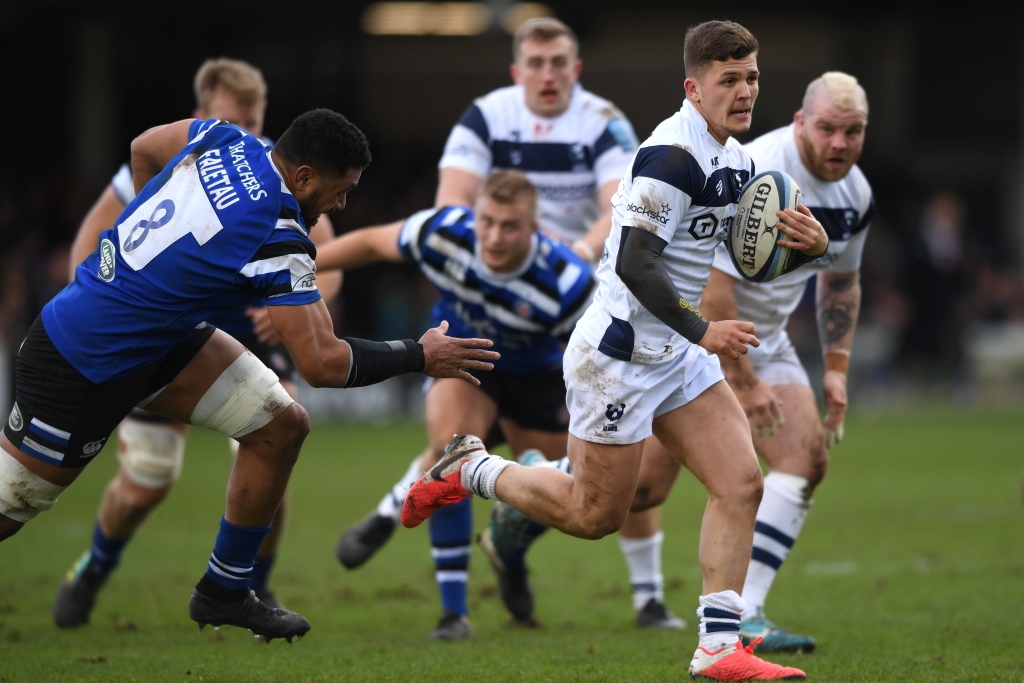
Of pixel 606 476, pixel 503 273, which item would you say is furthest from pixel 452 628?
pixel 503 273

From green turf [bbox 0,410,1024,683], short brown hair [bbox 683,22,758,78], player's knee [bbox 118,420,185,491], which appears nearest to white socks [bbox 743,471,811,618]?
green turf [bbox 0,410,1024,683]

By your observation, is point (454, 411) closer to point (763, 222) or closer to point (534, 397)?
point (534, 397)

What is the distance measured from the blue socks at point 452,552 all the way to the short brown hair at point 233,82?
2.39 m

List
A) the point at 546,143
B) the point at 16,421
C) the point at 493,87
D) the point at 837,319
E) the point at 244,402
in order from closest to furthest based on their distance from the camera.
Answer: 1. the point at 16,421
2. the point at 244,402
3. the point at 837,319
4. the point at 546,143
5. the point at 493,87

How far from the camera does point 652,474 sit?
582cm

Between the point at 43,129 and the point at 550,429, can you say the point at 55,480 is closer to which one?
the point at 550,429


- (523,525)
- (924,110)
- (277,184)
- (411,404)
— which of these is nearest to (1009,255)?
(924,110)

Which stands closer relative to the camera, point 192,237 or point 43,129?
point 192,237

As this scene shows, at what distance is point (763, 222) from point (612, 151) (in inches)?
94.3

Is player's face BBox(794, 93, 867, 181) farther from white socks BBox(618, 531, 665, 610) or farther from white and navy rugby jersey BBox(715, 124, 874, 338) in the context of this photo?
white socks BBox(618, 531, 665, 610)

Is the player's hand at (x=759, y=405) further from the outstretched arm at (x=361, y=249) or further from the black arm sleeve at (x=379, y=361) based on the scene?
the outstretched arm at (x=361, y=249)

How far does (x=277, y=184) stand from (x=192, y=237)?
37cm

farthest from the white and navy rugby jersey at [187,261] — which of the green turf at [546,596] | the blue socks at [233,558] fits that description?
the green turf at [546,596]

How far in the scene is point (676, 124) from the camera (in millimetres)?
4559
